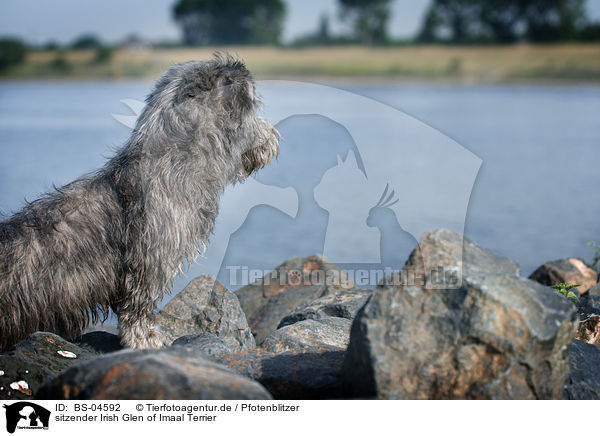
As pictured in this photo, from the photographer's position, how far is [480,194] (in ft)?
61.5

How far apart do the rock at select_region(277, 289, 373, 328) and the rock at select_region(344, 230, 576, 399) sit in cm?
240

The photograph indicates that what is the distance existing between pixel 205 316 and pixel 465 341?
9.78 feet

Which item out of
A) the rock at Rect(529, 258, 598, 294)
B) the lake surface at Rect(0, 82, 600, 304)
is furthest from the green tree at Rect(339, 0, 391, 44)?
the rock at Rect(529, 258, 598, 294)

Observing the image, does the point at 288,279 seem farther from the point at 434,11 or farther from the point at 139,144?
the point at 434,11

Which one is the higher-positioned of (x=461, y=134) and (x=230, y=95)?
(x=230, y=95)

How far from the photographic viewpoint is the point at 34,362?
4.94 m

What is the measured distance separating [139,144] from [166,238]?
2.63ft

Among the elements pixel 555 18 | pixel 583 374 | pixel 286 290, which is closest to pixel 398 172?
pixel 286 290

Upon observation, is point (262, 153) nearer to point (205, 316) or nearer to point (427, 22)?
point (205, 316)

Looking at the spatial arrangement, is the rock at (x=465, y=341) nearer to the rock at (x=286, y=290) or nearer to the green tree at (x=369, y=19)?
the rock at (x=286, y=290)

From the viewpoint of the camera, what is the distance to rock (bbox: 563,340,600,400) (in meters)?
4.67

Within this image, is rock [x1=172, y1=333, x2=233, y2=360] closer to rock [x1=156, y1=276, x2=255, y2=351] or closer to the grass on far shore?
rock [x1=156, y1=276, x2=255, y2=351]

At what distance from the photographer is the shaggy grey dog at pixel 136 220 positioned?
5.35 meters
